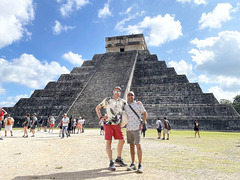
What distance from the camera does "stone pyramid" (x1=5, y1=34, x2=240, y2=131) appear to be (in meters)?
20.4

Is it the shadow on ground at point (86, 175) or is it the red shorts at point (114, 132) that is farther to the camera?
the red shorts at point (114, 132)

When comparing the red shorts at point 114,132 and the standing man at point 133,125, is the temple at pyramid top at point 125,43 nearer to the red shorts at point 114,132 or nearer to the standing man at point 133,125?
the standing man at point 133,125

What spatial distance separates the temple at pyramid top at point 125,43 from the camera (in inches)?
1500

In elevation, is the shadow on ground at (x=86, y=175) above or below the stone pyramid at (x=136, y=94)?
below

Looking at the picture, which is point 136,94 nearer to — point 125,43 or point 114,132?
point 125,43

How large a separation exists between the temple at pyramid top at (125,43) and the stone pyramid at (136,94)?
12.7 feet

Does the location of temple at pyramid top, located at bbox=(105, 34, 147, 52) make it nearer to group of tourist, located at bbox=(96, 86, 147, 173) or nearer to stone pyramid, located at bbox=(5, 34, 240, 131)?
stone pyramid, located at bbox=(5, 34, 240, 131)

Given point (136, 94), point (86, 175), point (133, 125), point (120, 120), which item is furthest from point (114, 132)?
point (136, 94)

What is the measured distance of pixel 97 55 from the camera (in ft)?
127

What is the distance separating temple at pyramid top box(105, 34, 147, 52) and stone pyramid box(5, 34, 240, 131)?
3857 mm

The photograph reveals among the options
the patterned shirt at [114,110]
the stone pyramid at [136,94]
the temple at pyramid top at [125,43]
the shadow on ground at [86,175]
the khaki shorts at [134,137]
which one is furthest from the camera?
the temple at pyramid top at [125,43]

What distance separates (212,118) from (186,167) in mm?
16868

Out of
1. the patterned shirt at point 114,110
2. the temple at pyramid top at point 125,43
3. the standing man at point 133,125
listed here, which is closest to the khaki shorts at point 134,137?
the standing man at point 133,125

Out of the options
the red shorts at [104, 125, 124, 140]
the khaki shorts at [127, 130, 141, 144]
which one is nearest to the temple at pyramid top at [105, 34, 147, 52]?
the red shorts at [104, 125, 124, 140]
